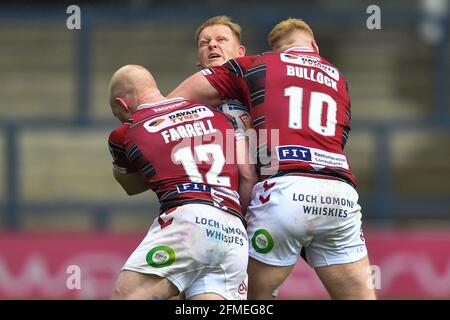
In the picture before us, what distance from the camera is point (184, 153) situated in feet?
18.1

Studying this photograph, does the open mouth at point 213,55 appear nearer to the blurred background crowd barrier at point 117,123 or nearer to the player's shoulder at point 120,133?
the player's shoulder at point 120,133

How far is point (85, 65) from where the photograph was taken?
13547 mm

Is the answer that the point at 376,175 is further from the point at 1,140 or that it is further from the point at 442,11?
the point at 1,140

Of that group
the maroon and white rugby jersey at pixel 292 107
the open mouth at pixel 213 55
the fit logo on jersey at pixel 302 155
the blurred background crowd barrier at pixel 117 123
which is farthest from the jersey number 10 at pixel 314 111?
the blurred background crowd barrier at pixel 117 123

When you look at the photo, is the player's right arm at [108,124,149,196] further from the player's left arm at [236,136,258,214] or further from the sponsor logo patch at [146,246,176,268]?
the sponsor logo patch at [146,246,176,268]

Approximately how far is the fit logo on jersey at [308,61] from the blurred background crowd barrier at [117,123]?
4979mm

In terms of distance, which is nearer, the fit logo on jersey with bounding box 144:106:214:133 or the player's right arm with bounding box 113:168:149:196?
the fit logo on jersey with bounding box 144:106:214:133

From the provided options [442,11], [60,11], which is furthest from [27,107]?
[442,11]

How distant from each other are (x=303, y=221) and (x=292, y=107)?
63 centimetres

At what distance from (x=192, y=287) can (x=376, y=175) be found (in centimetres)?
744

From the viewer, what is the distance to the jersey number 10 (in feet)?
18.8

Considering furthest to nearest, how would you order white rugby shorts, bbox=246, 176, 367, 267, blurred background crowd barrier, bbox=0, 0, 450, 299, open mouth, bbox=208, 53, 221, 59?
blurred background crowd barrier, bbox=0, 0, 450, 299 → open mouth, bbox=208, 53, 221, 59 → white rugby shorts, bbox=246, 176, 367, 267

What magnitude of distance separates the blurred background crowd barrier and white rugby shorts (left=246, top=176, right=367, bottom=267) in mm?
4923

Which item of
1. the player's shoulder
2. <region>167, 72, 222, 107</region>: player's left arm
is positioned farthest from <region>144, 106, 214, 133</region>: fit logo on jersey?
<region>167, 72, 222, 107</region>: player's left arm
